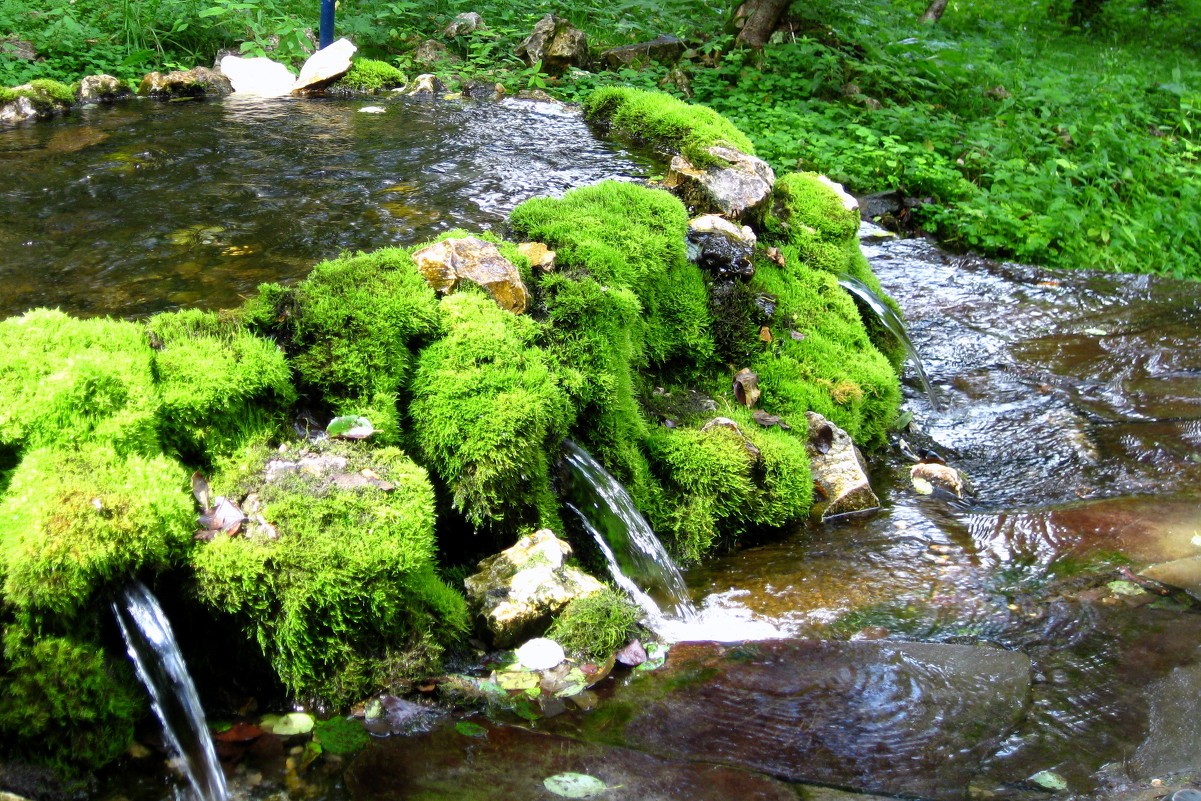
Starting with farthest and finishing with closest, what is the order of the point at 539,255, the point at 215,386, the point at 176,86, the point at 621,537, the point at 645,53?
the point at 645,53
the point at 176,86
the point at 539,255
the point at 621,537
the point at 215,386

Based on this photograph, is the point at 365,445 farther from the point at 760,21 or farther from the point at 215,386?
the point at 760,21

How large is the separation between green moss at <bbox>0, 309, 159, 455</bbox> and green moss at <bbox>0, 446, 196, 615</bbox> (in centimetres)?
8

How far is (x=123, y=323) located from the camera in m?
2.97

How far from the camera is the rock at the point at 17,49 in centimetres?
952

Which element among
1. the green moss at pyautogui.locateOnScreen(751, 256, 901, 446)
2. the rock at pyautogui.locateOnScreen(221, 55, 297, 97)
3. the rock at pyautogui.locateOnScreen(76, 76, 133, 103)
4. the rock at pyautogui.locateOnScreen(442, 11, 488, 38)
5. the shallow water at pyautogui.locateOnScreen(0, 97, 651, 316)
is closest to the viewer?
the shallow water at pyautogui.locateOnScreen(0, 97, 651, 316)

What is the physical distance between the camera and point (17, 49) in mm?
9609

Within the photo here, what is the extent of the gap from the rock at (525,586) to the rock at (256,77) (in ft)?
22.4

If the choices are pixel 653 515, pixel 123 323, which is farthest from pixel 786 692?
pixel 123 323

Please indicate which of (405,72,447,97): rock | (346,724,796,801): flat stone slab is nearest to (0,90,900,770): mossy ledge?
(346,724,796,801): flat stone slab

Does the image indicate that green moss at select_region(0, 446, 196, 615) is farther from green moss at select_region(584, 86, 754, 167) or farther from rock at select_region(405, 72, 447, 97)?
rock at select_region(405, 72, 447, 97)

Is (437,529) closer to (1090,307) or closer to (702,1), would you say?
(1090,307)

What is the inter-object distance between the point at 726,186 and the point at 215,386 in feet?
11.6

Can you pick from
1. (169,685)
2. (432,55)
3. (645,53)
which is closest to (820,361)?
(169,685)

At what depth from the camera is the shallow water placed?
423cm
